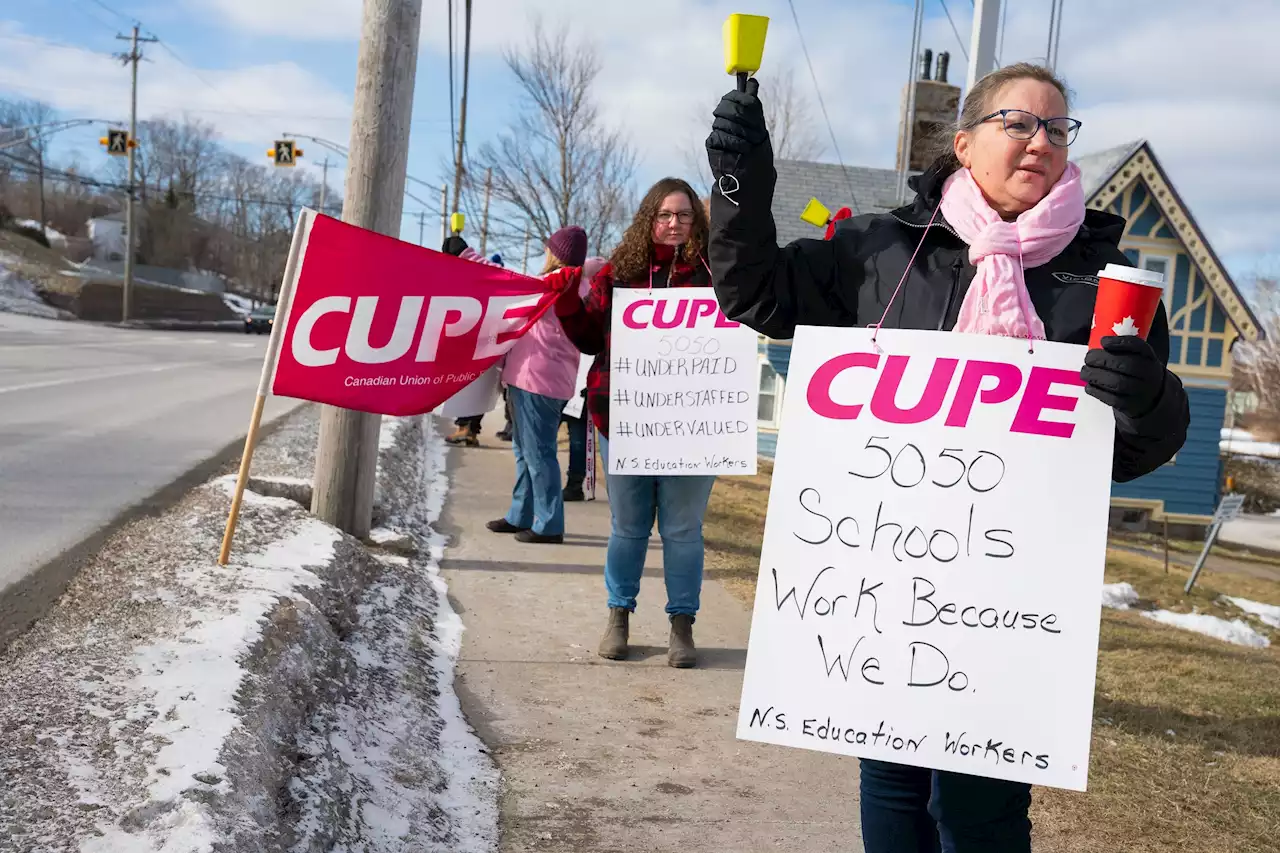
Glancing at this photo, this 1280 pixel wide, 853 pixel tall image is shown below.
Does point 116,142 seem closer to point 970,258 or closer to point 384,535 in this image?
point 384,535

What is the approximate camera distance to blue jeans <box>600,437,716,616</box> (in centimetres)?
495

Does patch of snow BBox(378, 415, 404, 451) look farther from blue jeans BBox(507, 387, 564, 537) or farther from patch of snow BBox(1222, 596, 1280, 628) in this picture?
patch of snow BBox(1222, 596, 1280, 628)

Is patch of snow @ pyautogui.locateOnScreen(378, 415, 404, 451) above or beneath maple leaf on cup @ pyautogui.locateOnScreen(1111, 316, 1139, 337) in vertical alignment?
beneath

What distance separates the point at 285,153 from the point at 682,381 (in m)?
33.8

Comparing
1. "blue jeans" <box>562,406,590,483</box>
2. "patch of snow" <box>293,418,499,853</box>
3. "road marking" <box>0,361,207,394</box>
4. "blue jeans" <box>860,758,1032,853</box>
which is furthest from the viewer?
"road marking" <box>0,361,207,394</box>

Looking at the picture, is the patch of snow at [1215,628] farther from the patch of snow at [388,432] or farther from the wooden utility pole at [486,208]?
the wooden utility pole at [486,208]

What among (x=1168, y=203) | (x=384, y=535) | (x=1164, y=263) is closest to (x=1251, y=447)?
(x=1164, y=263)

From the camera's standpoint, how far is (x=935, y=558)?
7.68 ft

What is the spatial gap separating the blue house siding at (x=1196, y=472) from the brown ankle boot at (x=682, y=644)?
21.0m

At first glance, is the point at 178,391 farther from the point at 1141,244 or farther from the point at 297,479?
the point at 1141,244

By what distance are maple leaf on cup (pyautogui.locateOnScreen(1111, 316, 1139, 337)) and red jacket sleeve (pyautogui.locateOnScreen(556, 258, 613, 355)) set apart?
3.30 m

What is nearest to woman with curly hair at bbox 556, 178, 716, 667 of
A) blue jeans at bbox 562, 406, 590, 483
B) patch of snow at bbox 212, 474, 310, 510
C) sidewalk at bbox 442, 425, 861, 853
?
sidewalk at bbox 442, 425, 861, 853

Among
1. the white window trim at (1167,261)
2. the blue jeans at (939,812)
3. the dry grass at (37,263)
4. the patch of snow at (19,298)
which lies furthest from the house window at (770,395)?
the dry grass at (37,263)

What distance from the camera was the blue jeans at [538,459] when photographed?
7254 mm
